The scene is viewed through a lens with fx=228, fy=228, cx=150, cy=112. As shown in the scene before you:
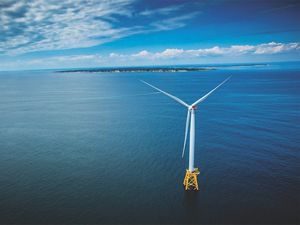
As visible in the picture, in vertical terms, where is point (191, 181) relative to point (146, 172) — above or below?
above

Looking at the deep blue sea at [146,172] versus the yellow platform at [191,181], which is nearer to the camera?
the deep blue sea at [146,172]

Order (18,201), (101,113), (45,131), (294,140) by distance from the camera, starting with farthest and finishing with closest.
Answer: (101,113)
(45,131)
(294,140)
(18,201)

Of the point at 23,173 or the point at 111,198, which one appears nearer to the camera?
the point at 111,198

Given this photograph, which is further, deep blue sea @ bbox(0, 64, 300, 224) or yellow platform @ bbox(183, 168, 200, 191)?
yellow platform @ bbox(183, 168, 200, 191)

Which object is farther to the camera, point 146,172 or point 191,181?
point 146,172

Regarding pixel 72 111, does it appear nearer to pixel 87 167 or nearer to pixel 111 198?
pixel 87 167

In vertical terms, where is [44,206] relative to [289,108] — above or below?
below

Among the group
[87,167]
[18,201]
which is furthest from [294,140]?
[18,201]

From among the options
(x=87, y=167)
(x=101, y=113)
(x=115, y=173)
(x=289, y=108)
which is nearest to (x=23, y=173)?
(x=87, y=167)

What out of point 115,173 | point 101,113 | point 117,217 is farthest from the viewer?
point 101,113

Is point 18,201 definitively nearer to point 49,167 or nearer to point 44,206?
point 44,206
